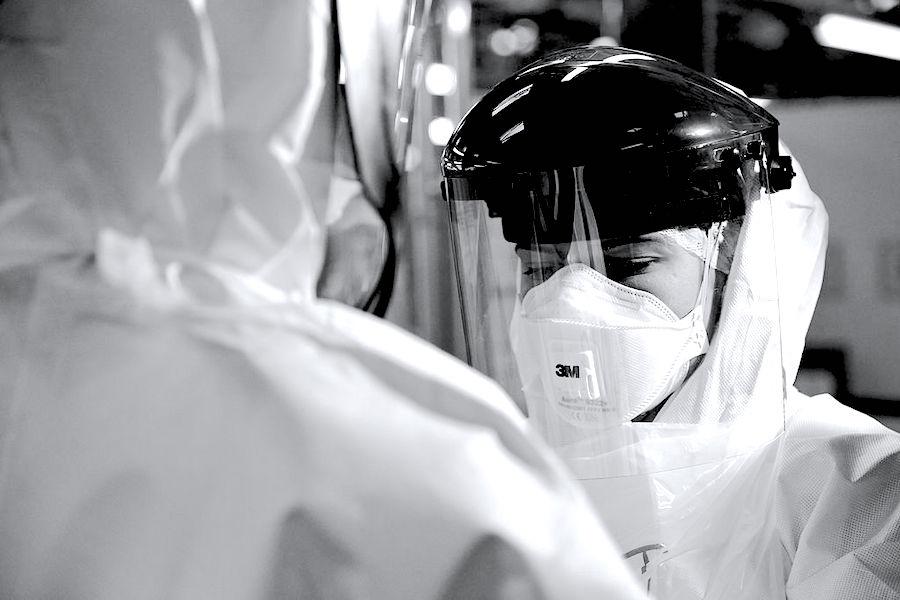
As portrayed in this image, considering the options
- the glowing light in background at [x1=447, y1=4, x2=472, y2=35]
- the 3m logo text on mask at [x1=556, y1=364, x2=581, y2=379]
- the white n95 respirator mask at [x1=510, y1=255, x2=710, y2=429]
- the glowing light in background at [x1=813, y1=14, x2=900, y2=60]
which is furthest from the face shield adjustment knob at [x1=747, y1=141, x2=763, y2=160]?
the glowing light in background at [x1=447, y1=4, x2=472, y2=35]

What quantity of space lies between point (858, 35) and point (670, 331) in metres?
1.82

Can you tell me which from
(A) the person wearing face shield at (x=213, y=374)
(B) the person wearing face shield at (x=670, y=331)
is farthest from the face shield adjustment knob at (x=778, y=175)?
(A) the person wearing face shield at (x=213, y=374)

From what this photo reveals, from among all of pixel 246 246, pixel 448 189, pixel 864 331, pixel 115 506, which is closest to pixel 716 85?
pixel 448 189

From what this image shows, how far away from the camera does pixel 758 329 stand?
3.15 ft

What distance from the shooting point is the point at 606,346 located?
94cm

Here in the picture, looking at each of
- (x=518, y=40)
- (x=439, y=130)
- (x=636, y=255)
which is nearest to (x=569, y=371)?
(x=636, y=255)

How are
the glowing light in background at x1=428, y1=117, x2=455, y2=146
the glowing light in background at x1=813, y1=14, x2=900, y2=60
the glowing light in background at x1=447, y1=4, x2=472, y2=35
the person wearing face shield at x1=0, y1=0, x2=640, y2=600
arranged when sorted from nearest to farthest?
1. the person wearing face shield at x1=0, y1=0, x2=640, y2=600
2. the glowing light in background at x1=813, y1=14, x2=900, y2=60
3. the glowing light in background at x1=428, y1=117, x2=455, y2=146
4. the glowing light in background at x1=447, y1=4, x2=472, y2=35

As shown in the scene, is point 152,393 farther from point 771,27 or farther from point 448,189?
point 771,27

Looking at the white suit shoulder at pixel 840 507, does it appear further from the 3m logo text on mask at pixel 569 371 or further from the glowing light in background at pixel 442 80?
the glowing light in background at pixel 442 80

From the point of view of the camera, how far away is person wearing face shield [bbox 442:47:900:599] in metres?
0.89

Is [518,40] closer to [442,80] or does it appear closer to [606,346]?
[442,80]

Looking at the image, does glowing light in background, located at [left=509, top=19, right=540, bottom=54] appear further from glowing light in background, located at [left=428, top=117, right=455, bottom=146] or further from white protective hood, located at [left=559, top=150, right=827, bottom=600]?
white protective hood, located at [left=559, top=150, right=827, bottom=600]

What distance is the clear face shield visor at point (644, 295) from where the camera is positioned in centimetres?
92

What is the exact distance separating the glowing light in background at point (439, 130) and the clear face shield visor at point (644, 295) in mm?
1578
